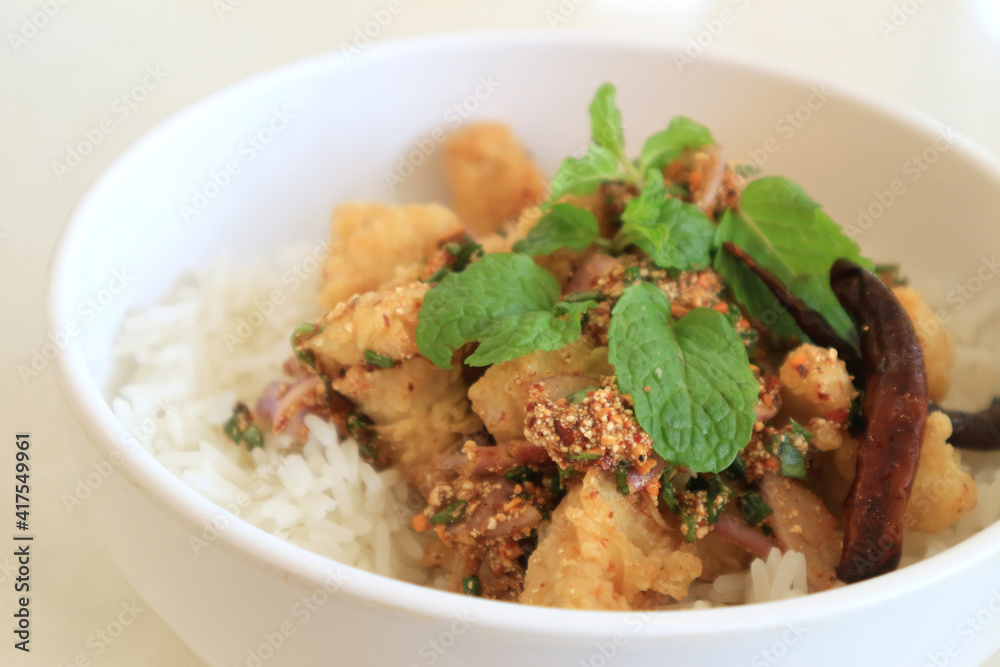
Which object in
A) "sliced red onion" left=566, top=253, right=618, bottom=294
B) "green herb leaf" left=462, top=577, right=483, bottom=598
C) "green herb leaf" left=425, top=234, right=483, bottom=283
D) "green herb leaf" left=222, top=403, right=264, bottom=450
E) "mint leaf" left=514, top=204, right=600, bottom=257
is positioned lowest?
"green herb leaf" left=462, top=577, right=483, bottom=598

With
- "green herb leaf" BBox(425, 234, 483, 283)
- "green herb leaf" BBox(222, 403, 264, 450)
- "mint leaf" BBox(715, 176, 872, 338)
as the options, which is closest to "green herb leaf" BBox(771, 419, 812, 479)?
"mint leaf" BBox(715, 176, 872, 338)

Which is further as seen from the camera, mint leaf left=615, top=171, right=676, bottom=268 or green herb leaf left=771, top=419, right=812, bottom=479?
mint leaf left=615, top=171, right=676, bottom=268

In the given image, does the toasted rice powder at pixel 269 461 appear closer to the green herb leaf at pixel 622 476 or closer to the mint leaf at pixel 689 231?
the green herb leaf at pixel 622 476

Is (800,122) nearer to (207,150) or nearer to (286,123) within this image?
(286,123)

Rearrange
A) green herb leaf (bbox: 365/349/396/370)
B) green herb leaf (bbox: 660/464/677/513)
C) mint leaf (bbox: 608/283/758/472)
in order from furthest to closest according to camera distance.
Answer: green herb leaf (bbox: 365/349/396/370) < green herb leaf (bbox: 660/464/677/513) < mint leaf (bbox: 608/283/758/472)

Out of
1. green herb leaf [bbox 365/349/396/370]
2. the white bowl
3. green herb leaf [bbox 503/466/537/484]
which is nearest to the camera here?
the white bowl

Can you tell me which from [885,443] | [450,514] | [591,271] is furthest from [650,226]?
[450,514]

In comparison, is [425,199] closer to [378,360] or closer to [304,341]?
[304,341]

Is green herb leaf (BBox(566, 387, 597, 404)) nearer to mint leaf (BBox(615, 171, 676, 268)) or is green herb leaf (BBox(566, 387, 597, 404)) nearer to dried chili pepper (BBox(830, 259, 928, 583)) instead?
mint leaf (BBox(615, 171, 676, 268))

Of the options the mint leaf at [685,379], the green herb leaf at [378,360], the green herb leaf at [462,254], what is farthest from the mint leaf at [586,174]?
the green herb leaf at [378,360]
